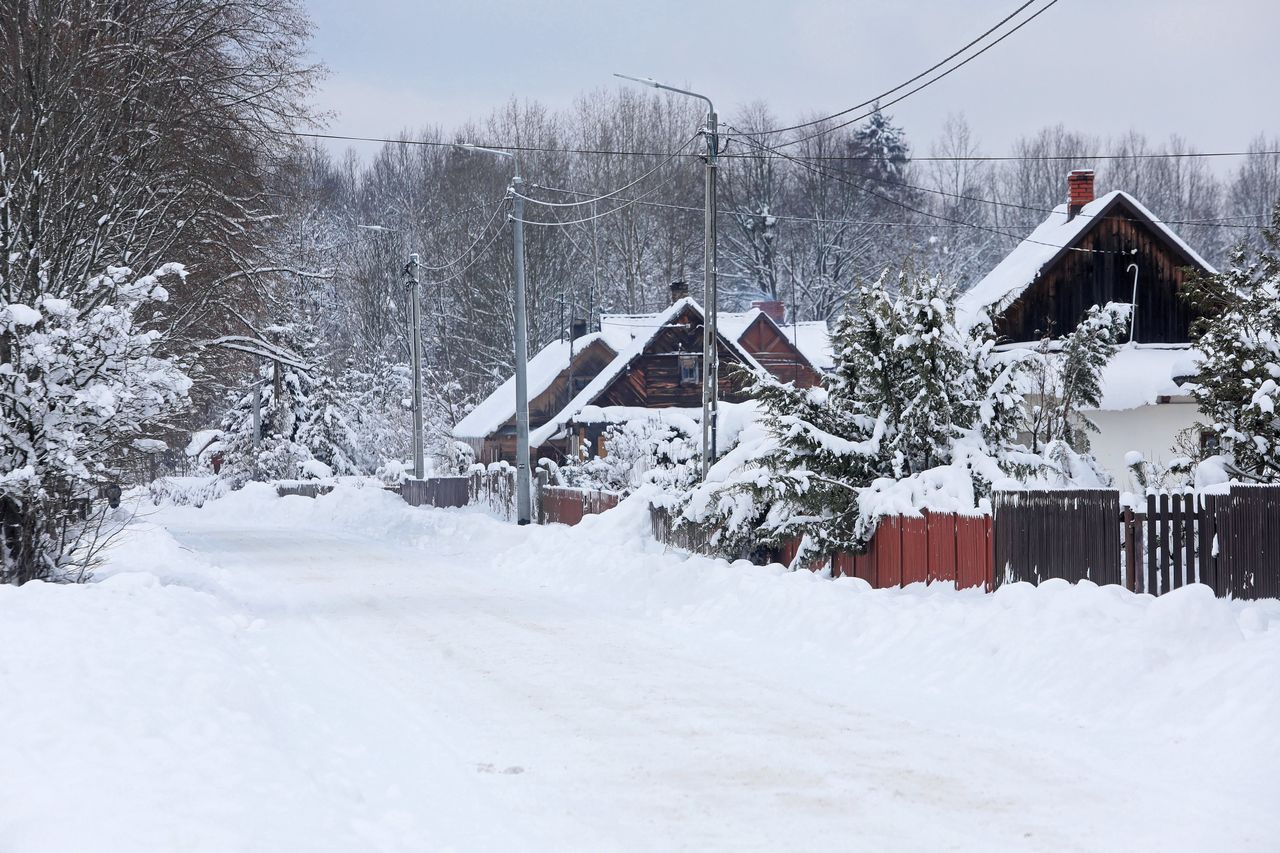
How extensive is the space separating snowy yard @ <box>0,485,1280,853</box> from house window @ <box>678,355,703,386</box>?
110 feet

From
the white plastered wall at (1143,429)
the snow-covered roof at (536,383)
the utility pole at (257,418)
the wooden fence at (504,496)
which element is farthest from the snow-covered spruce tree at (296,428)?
the white plastered wall at (1143,429)

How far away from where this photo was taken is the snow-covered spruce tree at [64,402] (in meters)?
14.1

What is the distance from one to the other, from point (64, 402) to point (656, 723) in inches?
337

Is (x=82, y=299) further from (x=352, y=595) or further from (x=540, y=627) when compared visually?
(x=540, y=627)

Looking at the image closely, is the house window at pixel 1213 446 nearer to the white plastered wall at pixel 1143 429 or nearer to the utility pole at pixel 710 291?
the utility pole at pixel 710 291

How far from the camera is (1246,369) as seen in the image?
16391 millimetres

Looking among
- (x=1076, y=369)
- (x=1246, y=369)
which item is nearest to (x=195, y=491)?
(x=1076, y=369)

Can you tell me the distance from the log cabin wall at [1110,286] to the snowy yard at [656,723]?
19.0 metres

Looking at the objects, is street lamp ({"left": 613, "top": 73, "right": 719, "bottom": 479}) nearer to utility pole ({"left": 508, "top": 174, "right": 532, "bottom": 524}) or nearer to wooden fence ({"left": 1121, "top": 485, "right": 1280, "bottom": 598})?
wooden fence ({"left": 1121, "top": 485, "right": 1280, "bottom": 598})

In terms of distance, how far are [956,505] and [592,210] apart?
48451mm

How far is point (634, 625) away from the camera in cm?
1449

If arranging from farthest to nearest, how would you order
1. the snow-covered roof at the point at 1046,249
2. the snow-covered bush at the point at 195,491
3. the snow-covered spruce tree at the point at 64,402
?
the snow-covered bush at the point at 195,491 → the snow-covered roof at the point at 1046,249 → the snow-covered spruce tree at the point at 64,402

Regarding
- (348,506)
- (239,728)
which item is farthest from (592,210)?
(239,728)

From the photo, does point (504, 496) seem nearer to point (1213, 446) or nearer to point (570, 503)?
point (570, 503)
